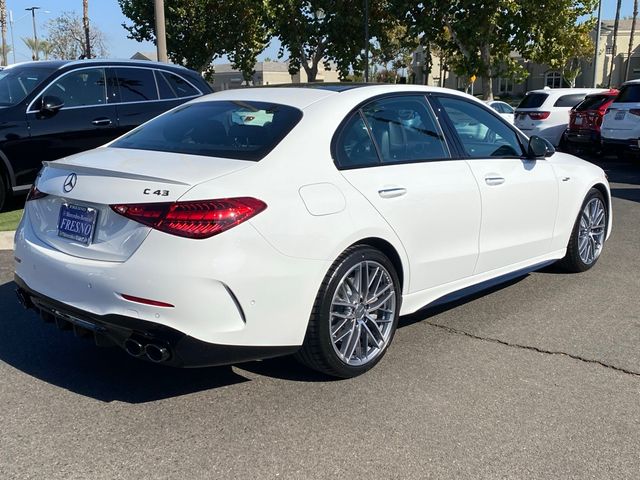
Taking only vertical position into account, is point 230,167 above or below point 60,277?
above

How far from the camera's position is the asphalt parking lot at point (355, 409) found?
3051 mm

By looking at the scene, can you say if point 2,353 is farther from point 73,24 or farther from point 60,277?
point 73,24

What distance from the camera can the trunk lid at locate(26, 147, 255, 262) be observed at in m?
3.30

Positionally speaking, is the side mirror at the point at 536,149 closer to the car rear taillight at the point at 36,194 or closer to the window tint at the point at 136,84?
the car rear taillight at the point at 36,194

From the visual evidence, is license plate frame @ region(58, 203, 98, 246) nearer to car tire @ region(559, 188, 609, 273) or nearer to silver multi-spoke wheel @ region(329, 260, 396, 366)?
silver multi-spoke wheel @ region(329, 260, 396, 366)

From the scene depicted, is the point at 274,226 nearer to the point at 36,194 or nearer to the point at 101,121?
the point at 36,194

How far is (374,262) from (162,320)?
1.29 m

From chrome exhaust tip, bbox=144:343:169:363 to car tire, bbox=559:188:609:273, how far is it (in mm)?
3934

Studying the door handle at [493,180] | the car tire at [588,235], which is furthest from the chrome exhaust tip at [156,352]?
the car tire at [588,235]

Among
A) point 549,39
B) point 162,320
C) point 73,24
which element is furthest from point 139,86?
point 73,24

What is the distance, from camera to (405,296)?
424cm

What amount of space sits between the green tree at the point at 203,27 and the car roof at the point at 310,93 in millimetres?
26696

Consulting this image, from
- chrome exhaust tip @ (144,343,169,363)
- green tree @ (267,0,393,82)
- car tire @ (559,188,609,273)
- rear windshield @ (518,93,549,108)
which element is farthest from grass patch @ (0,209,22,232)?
green tree @ (267,0,393,82)

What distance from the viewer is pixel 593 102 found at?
15367 mm
